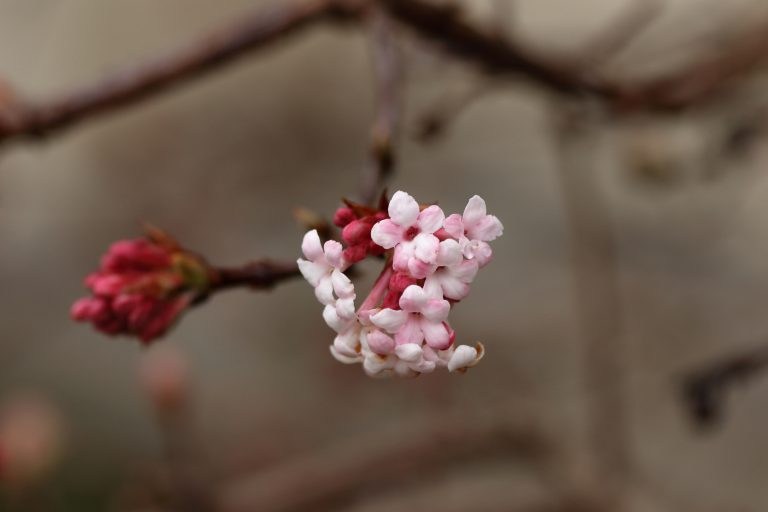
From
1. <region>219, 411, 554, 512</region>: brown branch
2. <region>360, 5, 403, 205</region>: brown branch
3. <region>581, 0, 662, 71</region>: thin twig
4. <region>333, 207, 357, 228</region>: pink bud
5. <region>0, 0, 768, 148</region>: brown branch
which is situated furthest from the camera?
<region>219, 411, 554, 512</region>: brown branch

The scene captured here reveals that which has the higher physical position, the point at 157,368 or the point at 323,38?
the point at 323,38

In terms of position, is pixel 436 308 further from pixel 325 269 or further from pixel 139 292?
pixel 139 292

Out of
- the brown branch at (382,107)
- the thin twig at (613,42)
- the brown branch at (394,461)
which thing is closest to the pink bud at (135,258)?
the brown branch at (382,107)

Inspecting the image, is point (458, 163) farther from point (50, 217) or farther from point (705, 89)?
point (50, 217)

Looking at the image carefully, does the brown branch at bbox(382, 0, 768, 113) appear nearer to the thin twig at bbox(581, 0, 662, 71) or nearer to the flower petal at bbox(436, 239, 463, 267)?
the thin twig at bbox(581, 0, 662, 71)

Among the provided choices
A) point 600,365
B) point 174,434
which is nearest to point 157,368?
point 174,434

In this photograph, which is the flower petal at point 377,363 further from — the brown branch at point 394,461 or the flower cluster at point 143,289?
the brown branch at point 394,461

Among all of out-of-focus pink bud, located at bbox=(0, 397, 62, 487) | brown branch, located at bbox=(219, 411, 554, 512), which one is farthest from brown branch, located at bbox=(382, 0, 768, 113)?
out-of-focus pink bud, located at bbox=(0, 397, 62, 487)
